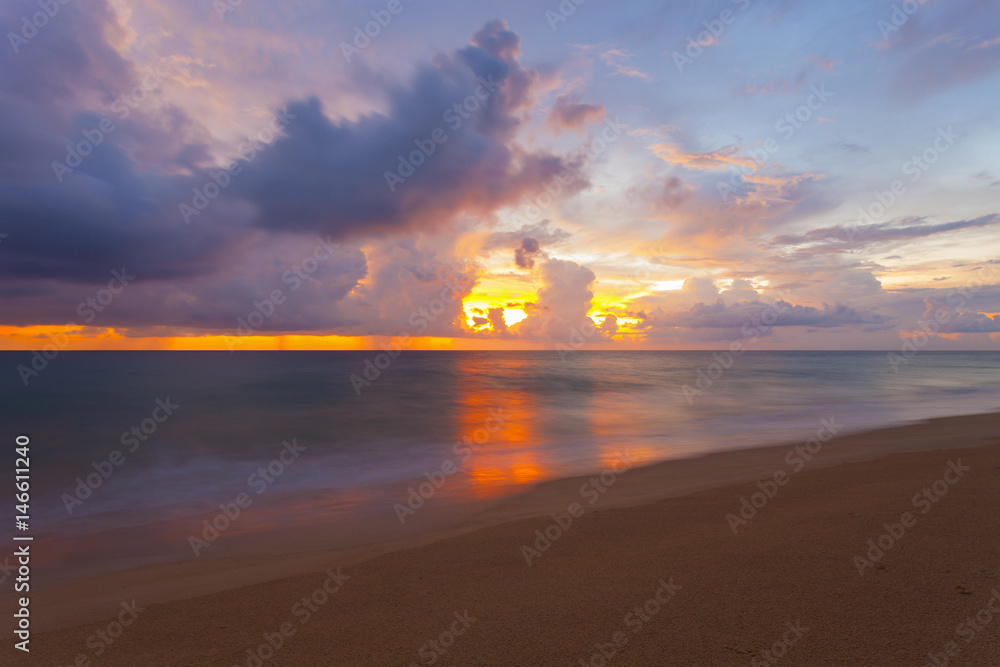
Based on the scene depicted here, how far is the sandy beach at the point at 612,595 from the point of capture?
4.28m

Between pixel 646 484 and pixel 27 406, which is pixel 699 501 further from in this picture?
pixel 27 406

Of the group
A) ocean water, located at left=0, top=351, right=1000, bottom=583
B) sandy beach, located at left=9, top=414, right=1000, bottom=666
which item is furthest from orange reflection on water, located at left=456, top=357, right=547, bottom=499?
sandy beach, located at left=9, top=414, right=1000, bottom=666

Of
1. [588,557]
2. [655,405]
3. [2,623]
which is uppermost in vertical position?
[655,405]

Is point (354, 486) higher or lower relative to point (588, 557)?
higher

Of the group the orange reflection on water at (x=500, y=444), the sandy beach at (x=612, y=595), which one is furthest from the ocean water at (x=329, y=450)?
the sandy beach at (x=612, y=595)

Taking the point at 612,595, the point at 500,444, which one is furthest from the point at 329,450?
the point at 612,595

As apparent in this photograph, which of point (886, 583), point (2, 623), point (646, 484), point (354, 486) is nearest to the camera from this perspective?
point (886, 583)

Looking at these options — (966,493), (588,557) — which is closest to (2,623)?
(588,557)

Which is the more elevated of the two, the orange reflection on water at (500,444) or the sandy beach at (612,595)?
the orange reflection on water at (500,444)

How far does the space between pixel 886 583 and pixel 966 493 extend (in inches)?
183

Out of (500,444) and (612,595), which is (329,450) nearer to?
(500,444)

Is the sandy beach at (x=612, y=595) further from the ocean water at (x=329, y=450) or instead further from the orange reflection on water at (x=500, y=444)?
the orange reflection on water at (x=500, y=444)

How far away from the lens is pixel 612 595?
5.21m

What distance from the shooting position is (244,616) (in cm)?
551
